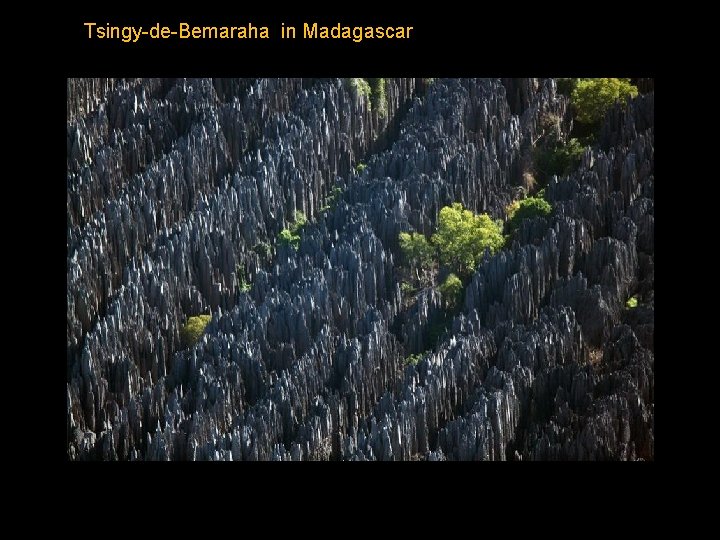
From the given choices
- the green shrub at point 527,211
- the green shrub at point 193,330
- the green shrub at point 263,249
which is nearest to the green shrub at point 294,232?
the green shrub at point 263,249

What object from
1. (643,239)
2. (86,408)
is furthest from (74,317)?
(643,239)

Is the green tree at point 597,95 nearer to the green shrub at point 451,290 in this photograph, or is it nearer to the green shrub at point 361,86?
the green shrub at point 361,86

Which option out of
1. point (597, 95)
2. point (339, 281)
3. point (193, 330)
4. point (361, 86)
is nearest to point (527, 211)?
point (597, 95)

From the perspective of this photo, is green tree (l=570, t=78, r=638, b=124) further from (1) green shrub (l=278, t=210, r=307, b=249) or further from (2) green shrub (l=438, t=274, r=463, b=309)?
(1) green shrub (l=278, t=210, r=307, b=249)

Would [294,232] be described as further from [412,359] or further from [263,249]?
[412,359]

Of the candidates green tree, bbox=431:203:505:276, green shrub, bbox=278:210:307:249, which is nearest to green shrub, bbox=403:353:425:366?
green tree, bbox=431:203:505:276

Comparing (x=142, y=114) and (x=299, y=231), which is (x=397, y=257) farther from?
(x=142, y=114)
